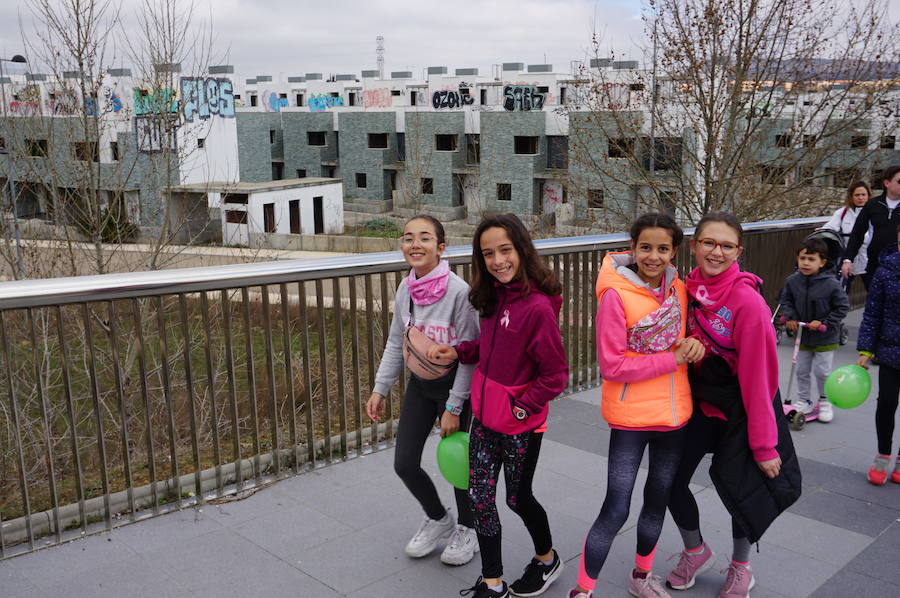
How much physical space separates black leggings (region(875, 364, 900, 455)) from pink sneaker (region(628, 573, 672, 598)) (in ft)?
6.54

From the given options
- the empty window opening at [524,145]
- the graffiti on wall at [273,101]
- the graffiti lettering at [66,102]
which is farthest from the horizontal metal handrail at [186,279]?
the graffiti on wall at [273,101]

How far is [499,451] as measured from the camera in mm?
3123

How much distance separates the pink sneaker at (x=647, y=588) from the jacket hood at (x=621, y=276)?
1.19 metres

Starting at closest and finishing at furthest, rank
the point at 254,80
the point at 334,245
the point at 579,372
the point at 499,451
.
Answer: the point at 499,451 → the point at 579,372 → the point at 334,245 → the point at 254,80

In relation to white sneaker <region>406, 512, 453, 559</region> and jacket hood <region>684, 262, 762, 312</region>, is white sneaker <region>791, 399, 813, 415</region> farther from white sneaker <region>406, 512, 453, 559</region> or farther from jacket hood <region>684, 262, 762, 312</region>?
white sneaker <region>406, 512, 453, 559</region>

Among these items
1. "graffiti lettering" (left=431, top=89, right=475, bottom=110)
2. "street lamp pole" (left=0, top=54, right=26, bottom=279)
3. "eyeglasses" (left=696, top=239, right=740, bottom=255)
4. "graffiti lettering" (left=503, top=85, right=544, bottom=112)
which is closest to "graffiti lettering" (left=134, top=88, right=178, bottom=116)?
"street lamp pole" (left=0, top=54, right=26, bottom=279)

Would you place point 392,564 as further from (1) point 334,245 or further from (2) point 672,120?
(1) point 334,245

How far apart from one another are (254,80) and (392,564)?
303ft

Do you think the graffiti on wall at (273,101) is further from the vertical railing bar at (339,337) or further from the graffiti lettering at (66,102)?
the vertical railing bar at (339,337)

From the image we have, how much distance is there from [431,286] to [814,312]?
3436 mm

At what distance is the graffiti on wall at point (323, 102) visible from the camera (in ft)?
267

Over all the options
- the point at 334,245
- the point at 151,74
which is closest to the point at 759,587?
the point at 151,74

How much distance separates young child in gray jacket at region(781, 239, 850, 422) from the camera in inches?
215

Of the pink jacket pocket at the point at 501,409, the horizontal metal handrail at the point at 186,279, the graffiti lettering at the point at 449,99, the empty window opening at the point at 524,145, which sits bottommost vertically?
the pink jacket pocket at the point at 501,409
